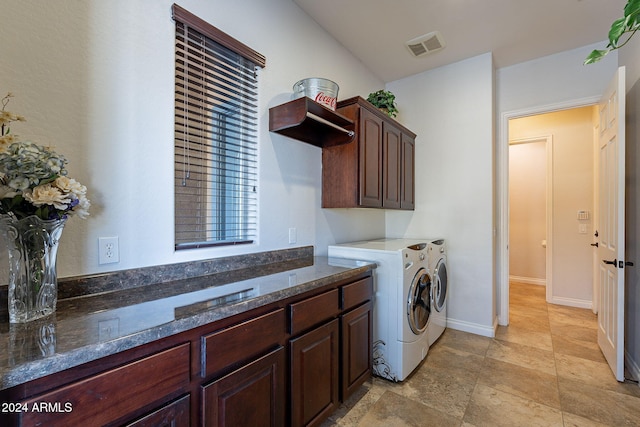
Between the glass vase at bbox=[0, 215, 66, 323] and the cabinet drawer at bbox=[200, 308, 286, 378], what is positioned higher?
the glass vase at bbox=[0, 215, 66, 323]

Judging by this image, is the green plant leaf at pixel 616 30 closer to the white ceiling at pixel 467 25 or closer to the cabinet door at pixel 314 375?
the white ceiling at pixel 467 25

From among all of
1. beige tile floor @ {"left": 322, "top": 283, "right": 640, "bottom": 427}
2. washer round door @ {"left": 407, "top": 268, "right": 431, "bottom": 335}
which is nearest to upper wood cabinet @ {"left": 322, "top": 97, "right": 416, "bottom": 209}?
washer round door @ {"left": 407, "top": 268, "right": 431, "bottom": 335}

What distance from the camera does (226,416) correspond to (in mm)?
1052

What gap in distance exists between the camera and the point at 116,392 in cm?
78

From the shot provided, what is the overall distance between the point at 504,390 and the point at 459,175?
6.53 ft

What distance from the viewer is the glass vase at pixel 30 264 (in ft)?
2.92

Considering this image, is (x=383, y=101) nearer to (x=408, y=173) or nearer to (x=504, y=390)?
(x=408, y=173)

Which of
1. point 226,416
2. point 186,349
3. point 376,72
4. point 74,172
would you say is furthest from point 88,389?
point 376,72

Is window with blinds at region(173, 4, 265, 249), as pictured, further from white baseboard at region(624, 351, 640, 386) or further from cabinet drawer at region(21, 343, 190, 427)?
white baseboard at region(624, 351, 640, 386)

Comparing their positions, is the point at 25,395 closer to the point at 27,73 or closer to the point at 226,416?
the point at 226,416

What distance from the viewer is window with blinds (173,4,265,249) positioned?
62.3 inches

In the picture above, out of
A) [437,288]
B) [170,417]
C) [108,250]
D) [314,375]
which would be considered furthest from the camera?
[437,288]

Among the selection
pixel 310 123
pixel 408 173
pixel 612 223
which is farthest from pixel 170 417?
pixel 612 223

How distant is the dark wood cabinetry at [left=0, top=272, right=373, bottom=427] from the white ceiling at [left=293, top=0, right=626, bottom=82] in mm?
2124
